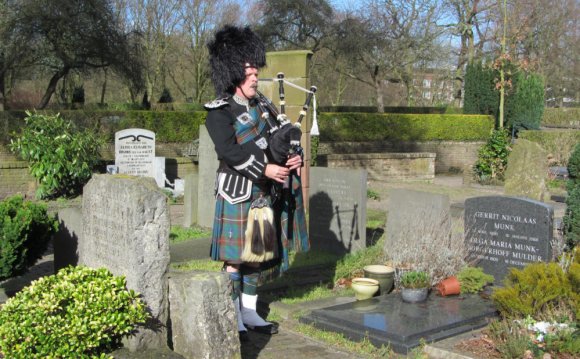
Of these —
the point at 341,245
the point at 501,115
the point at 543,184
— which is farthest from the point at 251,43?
the point at 501,115

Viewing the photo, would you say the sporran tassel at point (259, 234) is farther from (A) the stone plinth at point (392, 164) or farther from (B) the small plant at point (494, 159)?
(A) the stone plinth at point (392, 164)

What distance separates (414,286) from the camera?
6426 millimetres

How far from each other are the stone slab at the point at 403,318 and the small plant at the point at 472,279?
5.9 inches

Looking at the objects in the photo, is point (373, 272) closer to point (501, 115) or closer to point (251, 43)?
point (251, 43)

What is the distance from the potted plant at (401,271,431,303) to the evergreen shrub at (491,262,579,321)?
3.29 feet

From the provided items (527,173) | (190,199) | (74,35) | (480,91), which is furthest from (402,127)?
(190,199)

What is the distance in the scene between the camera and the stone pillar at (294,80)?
8844 mm

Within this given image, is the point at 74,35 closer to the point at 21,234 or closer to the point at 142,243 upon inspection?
the point at 21,234

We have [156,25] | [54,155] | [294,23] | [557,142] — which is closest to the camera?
[54,155]

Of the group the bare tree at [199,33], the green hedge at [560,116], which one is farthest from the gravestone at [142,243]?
the green hedge at [560,116]

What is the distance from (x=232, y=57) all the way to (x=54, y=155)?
34.0 feet

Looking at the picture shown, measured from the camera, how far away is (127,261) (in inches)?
180

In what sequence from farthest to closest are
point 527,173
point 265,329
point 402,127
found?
point 402,127, point 527,173, point 265,329

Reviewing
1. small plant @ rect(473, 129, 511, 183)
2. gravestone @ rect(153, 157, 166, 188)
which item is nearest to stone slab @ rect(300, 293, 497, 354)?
gravestone @ rect(153, 157, 166, 188)
